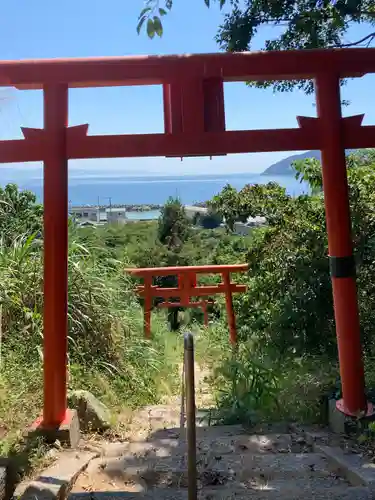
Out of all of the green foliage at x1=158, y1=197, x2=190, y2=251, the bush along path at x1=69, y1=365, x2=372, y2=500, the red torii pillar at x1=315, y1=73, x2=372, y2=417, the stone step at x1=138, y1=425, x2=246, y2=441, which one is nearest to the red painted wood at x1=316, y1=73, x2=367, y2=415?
the red torii pillar at x1=315, y1=73, x2=372, y2=417

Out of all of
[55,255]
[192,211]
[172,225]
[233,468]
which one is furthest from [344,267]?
[192,211]

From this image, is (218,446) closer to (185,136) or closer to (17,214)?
(185,136)

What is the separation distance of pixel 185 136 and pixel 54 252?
1.11 meters

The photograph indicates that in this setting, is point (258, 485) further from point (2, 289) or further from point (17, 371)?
point (2, 289)

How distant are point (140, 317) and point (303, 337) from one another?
1948mm

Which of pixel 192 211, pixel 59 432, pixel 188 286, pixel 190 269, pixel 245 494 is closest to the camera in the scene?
pixel 245 494

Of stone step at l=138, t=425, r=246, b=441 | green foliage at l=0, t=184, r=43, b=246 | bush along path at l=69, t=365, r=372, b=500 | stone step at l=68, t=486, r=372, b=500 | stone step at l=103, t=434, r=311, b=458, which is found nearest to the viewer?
stone step at l=68, t=486, r=372, b=500

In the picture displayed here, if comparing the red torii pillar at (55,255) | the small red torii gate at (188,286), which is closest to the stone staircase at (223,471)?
the red torii pillar at (55,255)

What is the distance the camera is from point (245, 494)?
2277mm

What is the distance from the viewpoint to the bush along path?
231 centimetres

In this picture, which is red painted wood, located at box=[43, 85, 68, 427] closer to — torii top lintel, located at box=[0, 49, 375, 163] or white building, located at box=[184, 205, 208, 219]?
torii top lintel, located at box=[0, 49, 375, 163]

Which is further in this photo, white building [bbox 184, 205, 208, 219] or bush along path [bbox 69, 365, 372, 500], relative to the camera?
white building [bbox 184, 205, 208, 219]

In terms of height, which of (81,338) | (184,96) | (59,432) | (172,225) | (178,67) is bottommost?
(59,432)

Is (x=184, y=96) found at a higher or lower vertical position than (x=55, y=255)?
higher
